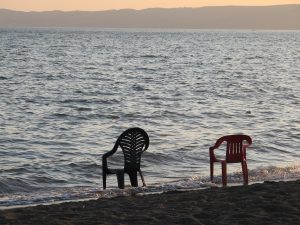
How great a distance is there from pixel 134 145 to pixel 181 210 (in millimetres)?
2720

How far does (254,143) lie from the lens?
706 inches

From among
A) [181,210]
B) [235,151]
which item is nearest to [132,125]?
[235,151]

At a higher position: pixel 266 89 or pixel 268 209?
pixel 268 209

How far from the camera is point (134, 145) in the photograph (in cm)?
1139

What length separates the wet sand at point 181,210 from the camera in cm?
830

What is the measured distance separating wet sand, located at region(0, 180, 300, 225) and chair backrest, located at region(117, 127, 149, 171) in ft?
4.16

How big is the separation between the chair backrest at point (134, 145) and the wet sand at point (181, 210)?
127cm

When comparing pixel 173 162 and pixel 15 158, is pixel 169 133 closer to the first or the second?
pixel 173 162

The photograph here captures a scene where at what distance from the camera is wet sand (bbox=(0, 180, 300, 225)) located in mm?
8297

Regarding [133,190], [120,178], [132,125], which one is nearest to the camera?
[133,190]

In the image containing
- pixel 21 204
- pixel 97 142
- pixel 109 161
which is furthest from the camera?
pixel 97 142

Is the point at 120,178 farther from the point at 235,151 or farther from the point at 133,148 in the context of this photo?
the point at 235,151

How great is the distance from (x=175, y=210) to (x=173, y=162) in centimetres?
660

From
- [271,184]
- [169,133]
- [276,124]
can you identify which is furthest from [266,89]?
[271,184]
